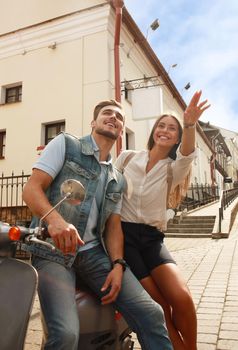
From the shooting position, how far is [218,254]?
8398 millimetres

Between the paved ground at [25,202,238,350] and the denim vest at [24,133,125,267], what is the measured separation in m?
1.78

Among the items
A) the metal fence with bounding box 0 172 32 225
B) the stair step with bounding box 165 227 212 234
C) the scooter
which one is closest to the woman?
the scooter

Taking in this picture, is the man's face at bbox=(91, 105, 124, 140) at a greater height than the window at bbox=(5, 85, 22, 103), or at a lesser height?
lesser

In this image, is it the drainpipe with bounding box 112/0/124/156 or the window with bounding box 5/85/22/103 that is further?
the window with bounding box 5/85/22/103

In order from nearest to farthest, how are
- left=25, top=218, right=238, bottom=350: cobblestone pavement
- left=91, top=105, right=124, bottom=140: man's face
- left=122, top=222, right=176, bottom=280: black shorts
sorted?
left=91, top=105, right=124, bottom=140: man's face, left=122, top=222, right=176, bottom=280: black shorts, left=25, top=218, right=238, bottom=350: cobblestone pavement

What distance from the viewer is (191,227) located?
1343cm

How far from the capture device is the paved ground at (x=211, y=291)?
11.2 ft

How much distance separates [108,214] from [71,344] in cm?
86

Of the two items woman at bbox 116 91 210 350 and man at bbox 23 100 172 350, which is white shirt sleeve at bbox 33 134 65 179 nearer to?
man at bbox 23 100 172 350

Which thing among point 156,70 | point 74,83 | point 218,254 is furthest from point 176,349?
point 156,70

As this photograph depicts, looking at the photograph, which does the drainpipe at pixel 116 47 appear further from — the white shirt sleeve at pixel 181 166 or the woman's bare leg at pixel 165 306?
the woman's bare leg at pixel 165 306

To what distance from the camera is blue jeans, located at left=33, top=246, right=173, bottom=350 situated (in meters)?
1.69

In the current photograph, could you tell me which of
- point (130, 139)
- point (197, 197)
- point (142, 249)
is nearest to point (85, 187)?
point (142, 249)

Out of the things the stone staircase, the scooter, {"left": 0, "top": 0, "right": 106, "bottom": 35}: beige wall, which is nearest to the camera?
the scooter
